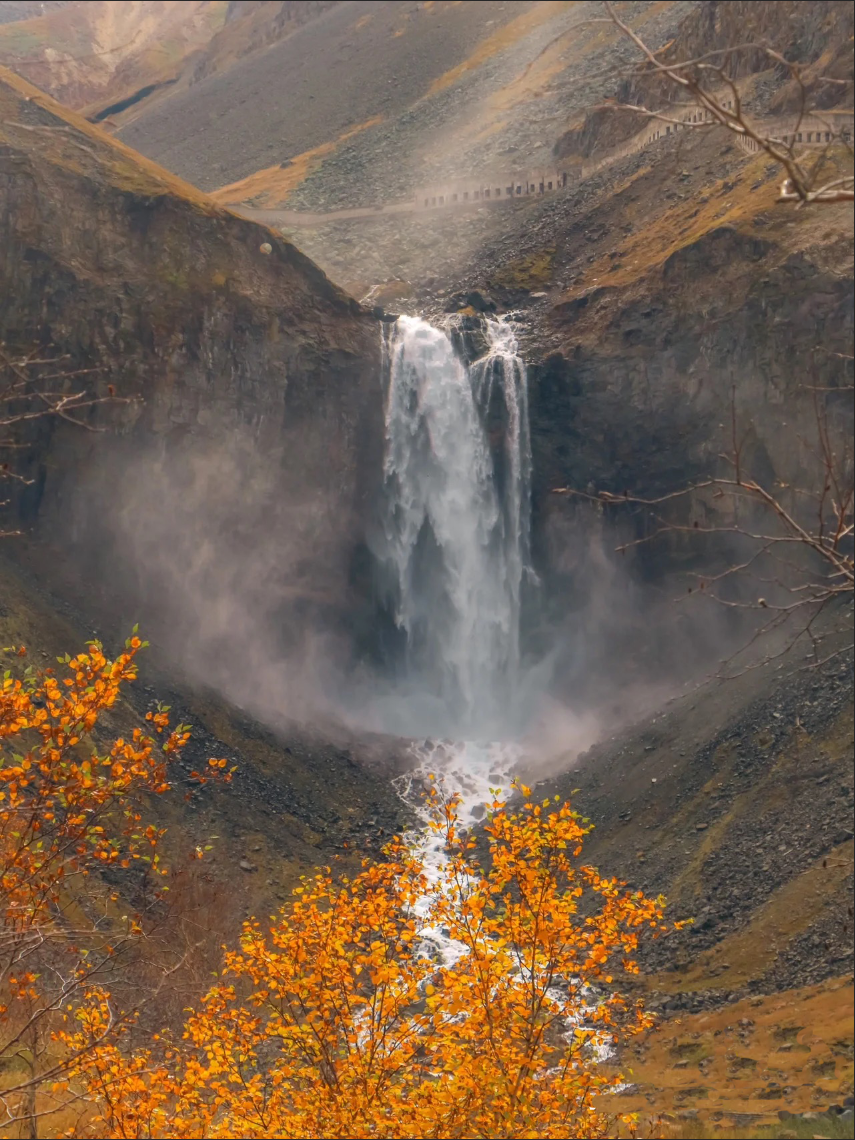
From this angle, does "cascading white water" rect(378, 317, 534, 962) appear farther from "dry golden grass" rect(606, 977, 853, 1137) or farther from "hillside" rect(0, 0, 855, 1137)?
"dry golden grass" rect(606, 977, 853, 1137)

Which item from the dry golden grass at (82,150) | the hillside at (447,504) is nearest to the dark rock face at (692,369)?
the hillside at (447,504)

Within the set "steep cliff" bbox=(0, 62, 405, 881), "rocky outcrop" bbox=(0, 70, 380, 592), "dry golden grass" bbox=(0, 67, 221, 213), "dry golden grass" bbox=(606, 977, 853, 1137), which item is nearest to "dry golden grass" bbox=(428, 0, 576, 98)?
"dry golden grass" bbox=(0, 67, 221, 213)

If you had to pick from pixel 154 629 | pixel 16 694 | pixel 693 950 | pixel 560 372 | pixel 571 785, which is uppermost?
pixel 560 372

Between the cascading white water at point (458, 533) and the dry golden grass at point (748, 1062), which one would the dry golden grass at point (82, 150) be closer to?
the cascading white water at point (458, 533)

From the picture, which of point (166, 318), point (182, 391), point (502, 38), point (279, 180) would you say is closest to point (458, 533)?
point (182, 391)

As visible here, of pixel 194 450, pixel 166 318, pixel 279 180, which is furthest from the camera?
pixel 279 180

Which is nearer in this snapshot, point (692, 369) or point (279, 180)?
point (692, 369)

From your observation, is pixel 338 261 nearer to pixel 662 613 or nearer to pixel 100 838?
pixel 662 613

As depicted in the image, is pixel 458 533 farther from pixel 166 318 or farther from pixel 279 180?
pixel 279 180

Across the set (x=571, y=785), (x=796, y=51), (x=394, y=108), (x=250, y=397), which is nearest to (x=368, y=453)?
(x=250, y=397)
